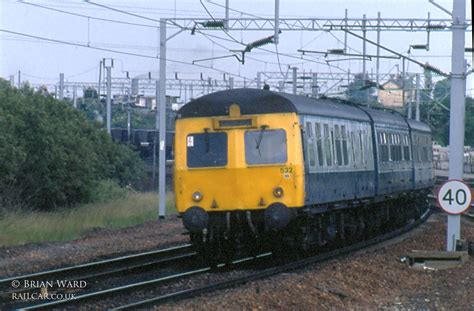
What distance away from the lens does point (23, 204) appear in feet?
105

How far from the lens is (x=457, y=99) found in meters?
18.2

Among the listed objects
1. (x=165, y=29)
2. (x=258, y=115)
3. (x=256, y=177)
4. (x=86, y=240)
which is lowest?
(x=86, y=240)

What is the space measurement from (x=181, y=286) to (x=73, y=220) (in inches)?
546

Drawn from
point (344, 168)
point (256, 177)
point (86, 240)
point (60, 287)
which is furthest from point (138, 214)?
point (60, 287)

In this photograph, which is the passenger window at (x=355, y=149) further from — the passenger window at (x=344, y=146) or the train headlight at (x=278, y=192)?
the train headlight at (x=278, y=192)

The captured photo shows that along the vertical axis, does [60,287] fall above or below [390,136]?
below

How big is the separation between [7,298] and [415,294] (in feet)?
17.9

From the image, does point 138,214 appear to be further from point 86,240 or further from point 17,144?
point 86,240

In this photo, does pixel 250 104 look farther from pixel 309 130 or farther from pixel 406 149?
pixel 406 149

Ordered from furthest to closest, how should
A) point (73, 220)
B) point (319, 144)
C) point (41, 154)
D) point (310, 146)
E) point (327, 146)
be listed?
point (41, 154) → point (73, 220) → point (327, 146) → point (319, 144) → point (310, 146)

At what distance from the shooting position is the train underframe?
1697 cm

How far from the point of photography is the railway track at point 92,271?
13.9 metres

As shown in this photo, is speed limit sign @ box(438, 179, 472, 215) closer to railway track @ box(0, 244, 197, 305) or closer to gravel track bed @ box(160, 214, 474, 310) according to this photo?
gravel track bed @ box(160, 214, 474, 310)

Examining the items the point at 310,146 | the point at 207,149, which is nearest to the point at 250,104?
the point at 207,149
